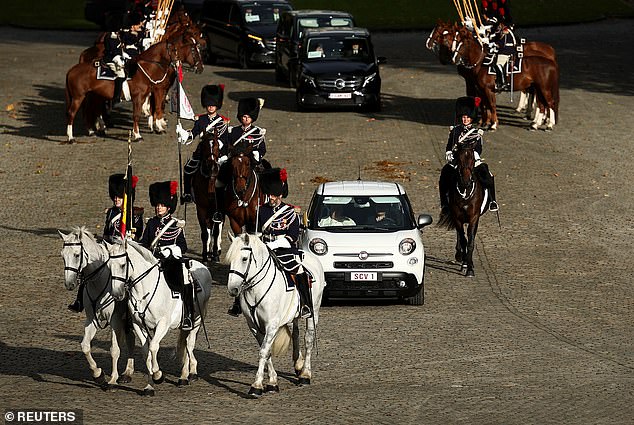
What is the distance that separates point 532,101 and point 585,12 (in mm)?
22631

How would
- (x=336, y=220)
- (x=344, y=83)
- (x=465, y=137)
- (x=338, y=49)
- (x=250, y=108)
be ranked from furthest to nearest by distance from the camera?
1. (x=338, y=49)
2. (x=344, y=83)
3. (x=465, y=137)
4. (x=250, y=108)
5. (x=336, y=220)

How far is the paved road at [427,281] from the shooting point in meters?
15.3

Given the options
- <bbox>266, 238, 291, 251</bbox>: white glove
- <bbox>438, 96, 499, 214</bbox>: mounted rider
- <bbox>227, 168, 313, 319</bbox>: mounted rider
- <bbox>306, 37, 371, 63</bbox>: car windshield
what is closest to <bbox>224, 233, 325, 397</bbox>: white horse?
<bbox>227, 168, 313, 319</bbox>: mounted rider

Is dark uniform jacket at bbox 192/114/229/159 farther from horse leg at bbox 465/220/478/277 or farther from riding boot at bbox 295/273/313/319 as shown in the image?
riding boot at bbox 295/273/313/319

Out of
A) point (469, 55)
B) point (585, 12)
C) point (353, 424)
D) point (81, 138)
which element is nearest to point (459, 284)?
point (353, 424)

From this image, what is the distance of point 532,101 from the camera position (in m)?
36.9

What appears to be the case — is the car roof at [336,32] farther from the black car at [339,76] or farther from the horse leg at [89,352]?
the horse leg at [89,352]

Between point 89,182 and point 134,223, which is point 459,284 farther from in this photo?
point 89,182

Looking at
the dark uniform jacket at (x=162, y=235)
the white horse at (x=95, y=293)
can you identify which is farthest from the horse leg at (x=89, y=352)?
the dark uniform jacket at (x=162, y=235)

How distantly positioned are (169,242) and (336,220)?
5026 millimetres

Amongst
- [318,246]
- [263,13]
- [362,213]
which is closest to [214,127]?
[362,213]

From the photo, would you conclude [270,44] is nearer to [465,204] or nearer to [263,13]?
[263,13]

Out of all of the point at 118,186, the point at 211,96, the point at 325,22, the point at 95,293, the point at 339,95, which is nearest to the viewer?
the point at 95,293

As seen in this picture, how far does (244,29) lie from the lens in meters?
43.8
